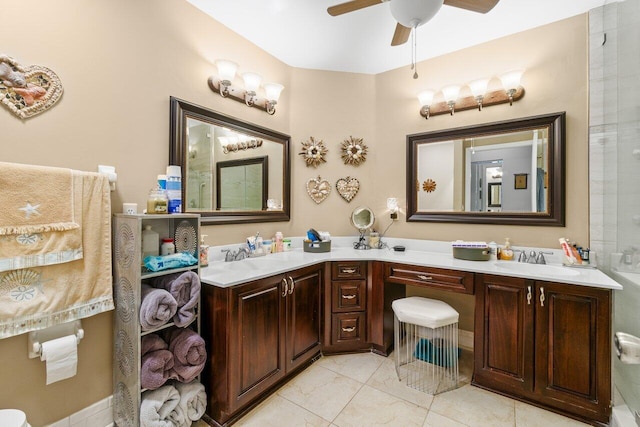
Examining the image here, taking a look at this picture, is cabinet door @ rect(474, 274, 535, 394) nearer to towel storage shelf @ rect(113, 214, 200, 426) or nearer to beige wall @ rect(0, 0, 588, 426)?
beige wall @ rect(0, 0, 588, 426)

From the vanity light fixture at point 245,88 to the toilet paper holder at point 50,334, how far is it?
181 centimetres

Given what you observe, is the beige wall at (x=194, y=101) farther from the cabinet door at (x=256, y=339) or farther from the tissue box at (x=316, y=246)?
the cabinet door at (x=256, y=339)

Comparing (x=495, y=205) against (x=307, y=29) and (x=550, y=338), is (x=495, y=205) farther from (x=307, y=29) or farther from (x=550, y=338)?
(x=307, y=29)

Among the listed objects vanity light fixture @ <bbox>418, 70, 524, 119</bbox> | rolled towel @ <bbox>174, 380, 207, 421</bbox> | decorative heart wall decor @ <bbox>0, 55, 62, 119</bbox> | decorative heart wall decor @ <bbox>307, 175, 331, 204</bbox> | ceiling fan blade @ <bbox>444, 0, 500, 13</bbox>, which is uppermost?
ceiling fan blade @ <bbox>444, 0, 500, 13</bbox>

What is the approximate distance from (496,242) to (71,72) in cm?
326

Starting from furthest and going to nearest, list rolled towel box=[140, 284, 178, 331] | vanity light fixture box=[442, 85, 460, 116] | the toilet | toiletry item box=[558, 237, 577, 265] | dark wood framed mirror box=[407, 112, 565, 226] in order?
vanity light fixture box=[442, 85, 460, 116], dark wood framed mirror box=[407, 112, 565, 226], toiletry item box=[558, 237, 577, 265], rolled towel box=[140, 284, 178, 331], the toilet

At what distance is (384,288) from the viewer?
243 centimetres

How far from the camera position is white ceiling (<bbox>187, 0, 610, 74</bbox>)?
6.94ft

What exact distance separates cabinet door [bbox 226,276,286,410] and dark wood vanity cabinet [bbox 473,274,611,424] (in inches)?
57.0

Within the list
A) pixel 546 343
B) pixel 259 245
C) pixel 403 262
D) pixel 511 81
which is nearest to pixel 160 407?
pixel 259 245

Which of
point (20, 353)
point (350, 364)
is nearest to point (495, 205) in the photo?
point (350, 364)

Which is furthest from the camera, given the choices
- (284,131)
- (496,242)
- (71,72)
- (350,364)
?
(284,131)

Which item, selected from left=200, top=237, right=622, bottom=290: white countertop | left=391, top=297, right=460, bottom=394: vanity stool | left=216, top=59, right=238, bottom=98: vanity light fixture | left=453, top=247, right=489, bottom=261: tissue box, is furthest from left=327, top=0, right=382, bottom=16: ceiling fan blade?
left=391, top=297, right=460, bottom=394: vanity stool

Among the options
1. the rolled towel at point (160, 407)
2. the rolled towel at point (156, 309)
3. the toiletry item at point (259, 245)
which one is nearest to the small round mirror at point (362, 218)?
the toiletry item at point (259, 245)
